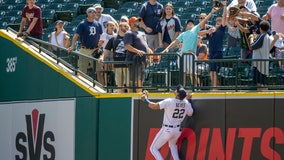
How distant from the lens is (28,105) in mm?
21797

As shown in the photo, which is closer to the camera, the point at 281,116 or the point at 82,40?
the point at 281,116

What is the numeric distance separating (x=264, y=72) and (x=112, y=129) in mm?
3423

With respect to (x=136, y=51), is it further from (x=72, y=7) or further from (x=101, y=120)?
(x=72, y=7)

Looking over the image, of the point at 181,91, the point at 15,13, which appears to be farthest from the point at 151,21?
the point at 15,13

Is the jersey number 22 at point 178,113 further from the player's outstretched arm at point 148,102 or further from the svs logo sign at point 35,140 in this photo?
the svs logo sign at point 35,140

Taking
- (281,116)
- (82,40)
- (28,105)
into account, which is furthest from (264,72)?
(28,105)

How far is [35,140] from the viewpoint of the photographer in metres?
21.3

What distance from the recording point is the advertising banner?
2039 cm

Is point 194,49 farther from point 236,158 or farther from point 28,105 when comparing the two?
point 28,105

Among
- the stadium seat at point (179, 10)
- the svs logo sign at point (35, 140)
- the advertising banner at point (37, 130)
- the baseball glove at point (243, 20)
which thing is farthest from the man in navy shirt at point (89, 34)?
the stadium seat at point (179, 10)

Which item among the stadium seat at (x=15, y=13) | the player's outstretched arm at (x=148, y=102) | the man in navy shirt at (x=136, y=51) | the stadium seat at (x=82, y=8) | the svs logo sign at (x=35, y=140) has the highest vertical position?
the stadium seat at (x=82, y=8)

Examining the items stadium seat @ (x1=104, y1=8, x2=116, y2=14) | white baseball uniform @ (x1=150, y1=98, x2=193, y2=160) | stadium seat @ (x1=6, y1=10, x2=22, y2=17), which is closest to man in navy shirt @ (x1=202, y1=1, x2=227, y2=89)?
white baseball uniform @ (x1=150, y1=98, x2=193, y2=160)

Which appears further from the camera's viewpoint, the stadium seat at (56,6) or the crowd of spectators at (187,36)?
the stadium seat at (56,6)

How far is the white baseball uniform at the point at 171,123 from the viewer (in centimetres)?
1770
